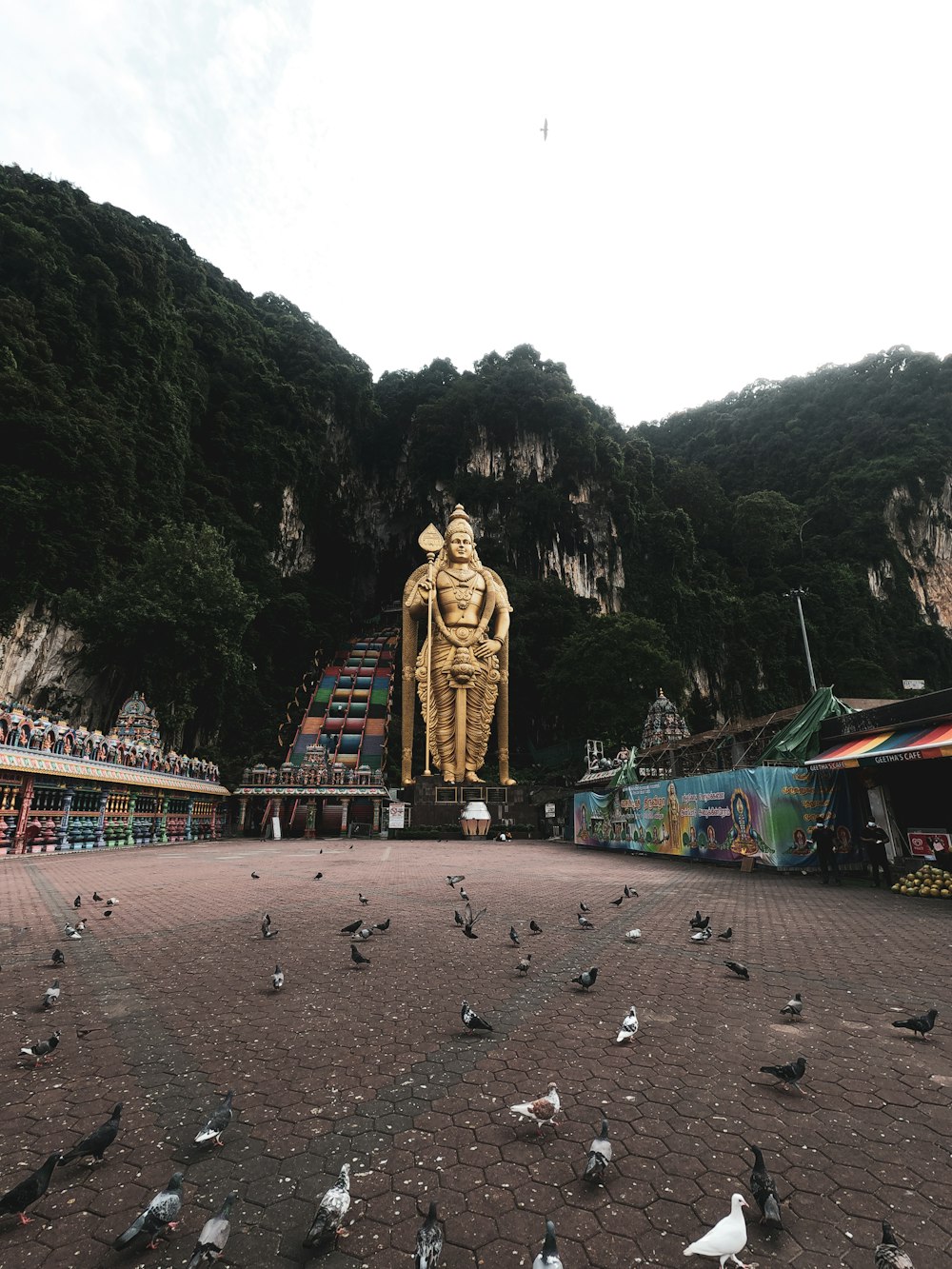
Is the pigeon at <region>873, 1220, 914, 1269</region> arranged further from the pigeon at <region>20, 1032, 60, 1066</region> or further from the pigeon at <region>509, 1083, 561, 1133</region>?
the pigeon at <region>20, 1032, 60, 1066</region>

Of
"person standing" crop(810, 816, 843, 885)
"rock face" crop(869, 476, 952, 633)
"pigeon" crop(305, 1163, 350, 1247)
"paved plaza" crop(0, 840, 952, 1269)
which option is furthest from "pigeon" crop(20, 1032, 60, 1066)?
"rock face" crop(869, 476, 952, 633)

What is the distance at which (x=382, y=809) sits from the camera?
2531 cm

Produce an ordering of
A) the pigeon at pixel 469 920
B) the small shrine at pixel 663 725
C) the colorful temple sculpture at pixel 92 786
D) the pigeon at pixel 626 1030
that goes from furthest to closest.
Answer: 1. the small shrine at pixel 663 725
2. the colorful temple sculpture at pixel 92 786
3. the pigeon at pixel 469 920
4. the pigeon at pixel 626 1030

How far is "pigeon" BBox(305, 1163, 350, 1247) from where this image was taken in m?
1.91

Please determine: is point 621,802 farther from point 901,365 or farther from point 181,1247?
point 901,365

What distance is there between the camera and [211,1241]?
179cm

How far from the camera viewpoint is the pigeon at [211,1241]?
174cm

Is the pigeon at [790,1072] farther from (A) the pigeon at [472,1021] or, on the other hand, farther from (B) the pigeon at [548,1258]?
(B) the pigeon at [548,1258]

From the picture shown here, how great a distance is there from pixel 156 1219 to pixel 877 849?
11179 mm

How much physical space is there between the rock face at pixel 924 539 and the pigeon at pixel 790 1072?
6388cm

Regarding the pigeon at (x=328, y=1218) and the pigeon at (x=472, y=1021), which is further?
the pigeon at (x=472, y=1021)

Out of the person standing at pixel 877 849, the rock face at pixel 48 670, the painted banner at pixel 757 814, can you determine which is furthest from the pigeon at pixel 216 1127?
the rock face at pixel 48 670

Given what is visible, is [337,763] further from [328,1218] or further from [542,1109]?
[328,1218]

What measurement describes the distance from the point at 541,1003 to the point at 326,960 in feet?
A: 6.60
